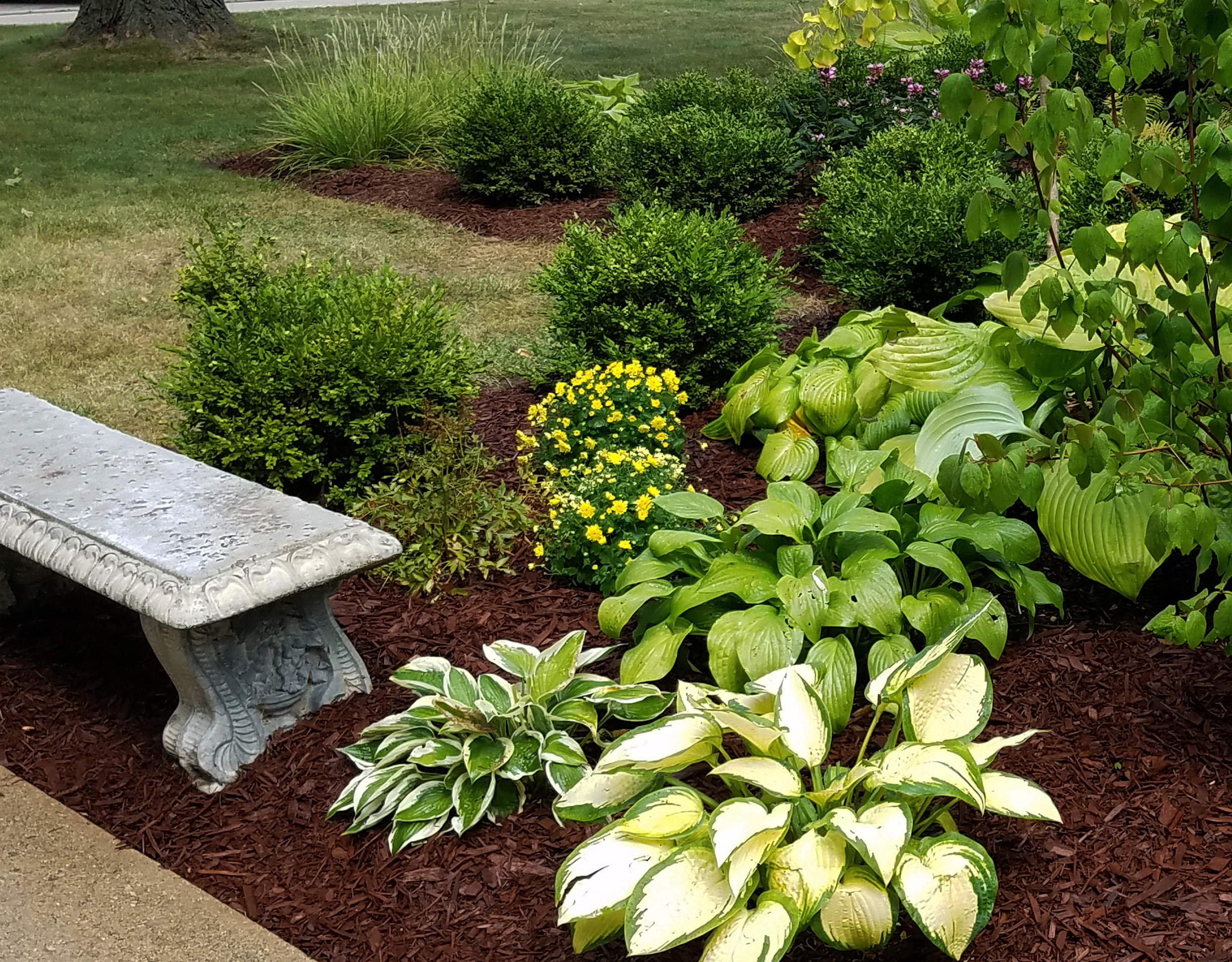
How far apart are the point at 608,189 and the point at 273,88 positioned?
6.34 meters

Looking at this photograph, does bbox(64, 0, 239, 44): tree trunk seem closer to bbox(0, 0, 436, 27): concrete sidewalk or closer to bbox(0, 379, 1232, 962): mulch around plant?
bbox(0, 0, 436, 27): concrete sidewalk

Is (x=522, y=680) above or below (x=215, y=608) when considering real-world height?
below

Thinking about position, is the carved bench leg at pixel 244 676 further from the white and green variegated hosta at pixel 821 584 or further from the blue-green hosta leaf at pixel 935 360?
the blue-green hosta leaf at pixel 935 360

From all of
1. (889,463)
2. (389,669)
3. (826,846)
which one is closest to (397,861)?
(389,669)

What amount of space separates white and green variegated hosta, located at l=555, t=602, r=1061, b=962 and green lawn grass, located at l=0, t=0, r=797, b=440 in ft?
11.4

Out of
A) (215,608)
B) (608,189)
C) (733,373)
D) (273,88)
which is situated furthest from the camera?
(273,88)

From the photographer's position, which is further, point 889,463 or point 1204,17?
point 889,463

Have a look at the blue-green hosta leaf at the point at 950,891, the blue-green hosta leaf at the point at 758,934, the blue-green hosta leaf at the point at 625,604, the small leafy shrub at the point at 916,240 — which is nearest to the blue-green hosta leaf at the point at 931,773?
the blue-green hosta leaf at the point at 950,891

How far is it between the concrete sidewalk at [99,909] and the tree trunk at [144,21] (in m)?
14.7

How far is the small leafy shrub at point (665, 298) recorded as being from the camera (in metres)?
5.11

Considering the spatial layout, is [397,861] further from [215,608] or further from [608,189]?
[608,189]

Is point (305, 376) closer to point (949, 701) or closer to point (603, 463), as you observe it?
point (603, 463)

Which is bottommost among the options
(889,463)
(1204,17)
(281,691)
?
(281,691)

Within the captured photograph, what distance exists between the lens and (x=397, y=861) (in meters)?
2.98
